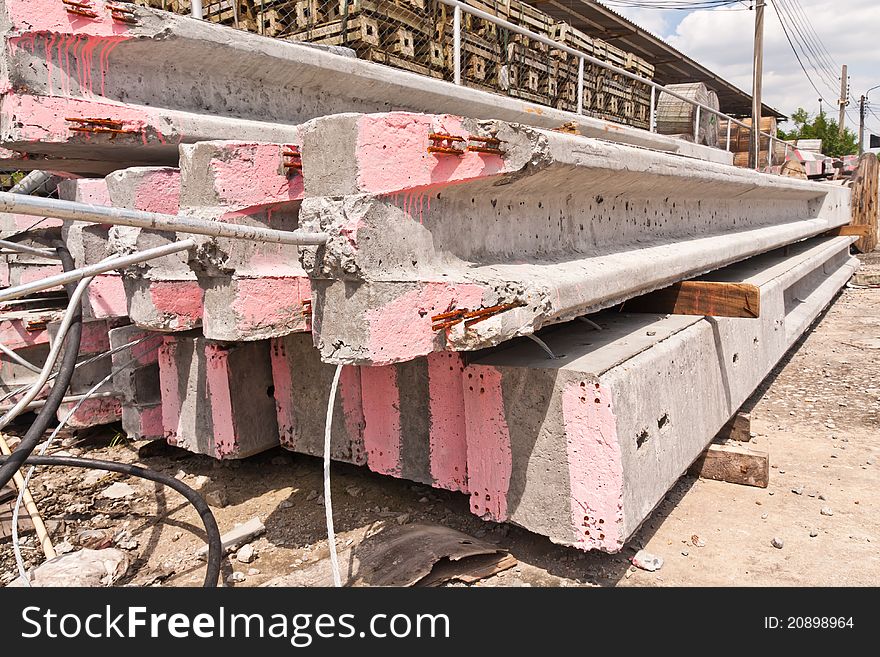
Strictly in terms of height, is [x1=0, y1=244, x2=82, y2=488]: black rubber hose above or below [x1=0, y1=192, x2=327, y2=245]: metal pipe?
below

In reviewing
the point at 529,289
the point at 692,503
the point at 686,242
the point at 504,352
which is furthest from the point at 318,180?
the point at 686,242

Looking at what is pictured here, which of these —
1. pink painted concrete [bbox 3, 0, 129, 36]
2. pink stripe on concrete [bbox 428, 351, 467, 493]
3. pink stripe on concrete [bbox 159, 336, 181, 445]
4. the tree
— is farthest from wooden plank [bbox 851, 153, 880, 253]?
the tree

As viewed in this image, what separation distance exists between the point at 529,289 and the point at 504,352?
0.51m

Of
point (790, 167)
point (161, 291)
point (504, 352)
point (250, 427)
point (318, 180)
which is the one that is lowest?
point (250, 427)

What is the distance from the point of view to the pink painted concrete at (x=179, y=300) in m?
2.80

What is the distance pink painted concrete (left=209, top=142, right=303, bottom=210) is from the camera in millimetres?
2479

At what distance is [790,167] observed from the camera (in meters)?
14.8

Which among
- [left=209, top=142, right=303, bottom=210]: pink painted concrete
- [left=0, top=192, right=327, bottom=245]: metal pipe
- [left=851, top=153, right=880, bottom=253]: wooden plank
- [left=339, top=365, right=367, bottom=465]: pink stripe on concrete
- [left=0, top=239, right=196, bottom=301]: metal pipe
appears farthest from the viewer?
[left=851, top=153, right=880, bottom=253]: wooden plank

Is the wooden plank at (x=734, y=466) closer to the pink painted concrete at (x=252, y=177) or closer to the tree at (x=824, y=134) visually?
the pink painted concrete at (x=252, y=177)

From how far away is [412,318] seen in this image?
2.07 m

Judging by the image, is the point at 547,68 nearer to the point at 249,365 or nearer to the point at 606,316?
the point at 606,316

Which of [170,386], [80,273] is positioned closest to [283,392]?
[170,386]

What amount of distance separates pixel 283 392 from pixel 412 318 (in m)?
1.33

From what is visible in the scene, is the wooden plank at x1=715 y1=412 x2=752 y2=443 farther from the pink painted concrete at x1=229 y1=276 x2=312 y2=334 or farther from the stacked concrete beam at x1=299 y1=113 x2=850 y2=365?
the pink painted concrete at x1=229 y1=276 x2=312 y2=334
